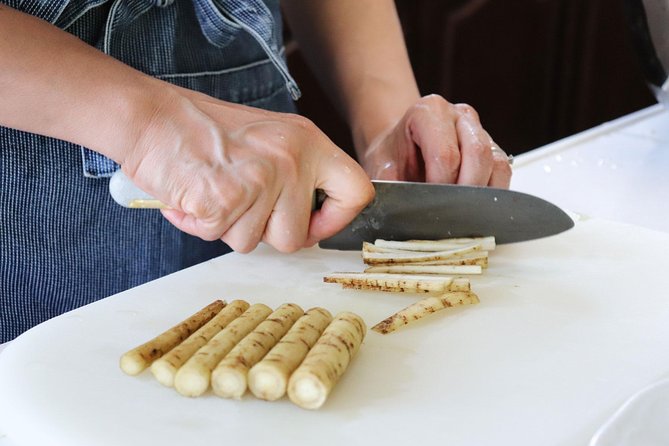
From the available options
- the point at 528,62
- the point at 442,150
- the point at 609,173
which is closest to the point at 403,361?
the point at 442,150

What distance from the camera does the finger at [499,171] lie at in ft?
4.30

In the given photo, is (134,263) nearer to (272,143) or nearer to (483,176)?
(272,143)

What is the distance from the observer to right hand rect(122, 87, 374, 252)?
99 cm

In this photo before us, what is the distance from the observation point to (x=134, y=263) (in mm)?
1298

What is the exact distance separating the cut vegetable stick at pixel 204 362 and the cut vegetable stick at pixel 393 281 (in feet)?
0.74

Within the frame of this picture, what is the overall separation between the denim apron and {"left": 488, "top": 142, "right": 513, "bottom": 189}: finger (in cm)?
32

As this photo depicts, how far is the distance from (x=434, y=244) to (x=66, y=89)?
0.52 metres

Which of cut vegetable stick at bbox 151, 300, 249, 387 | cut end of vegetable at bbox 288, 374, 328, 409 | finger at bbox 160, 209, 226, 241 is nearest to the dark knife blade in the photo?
finger at bbox 160, 209, 226, 241

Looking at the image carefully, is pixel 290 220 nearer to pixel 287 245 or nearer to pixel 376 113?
pixel 287 245

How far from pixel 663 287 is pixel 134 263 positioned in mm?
741

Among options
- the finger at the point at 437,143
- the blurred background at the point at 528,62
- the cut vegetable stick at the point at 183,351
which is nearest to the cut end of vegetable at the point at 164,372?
the cut vegetable stick at the point at 183,351

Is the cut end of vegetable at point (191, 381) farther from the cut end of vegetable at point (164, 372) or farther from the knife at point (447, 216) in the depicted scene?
the knife at point (447, 216)

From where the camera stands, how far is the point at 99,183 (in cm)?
122

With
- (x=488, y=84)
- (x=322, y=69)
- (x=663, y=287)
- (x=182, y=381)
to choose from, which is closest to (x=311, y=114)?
(x=488, y=84)
